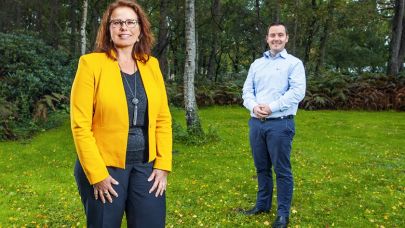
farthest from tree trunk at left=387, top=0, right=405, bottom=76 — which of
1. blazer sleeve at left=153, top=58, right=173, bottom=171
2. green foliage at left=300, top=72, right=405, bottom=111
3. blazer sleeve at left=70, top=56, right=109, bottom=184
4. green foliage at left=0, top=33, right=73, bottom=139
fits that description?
blazer sleeve at left=70, top=56, right=109, bottom=184

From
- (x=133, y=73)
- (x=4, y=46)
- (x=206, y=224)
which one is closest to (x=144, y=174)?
(x=133, y=73)

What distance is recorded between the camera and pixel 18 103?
45.8ft

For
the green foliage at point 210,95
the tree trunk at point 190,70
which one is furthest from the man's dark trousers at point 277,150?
the green foliage at point 210,95

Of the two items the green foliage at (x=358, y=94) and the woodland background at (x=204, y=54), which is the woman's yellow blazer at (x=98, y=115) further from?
the green foliage at (x=358, y=94)

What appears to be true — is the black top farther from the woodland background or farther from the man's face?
the woodland background

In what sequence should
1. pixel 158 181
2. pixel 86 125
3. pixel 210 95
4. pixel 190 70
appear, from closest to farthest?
pixel 86 125, pixel 158 181, pixel 190 70, pixel 210 95

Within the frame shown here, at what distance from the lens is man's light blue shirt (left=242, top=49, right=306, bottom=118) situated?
552cm

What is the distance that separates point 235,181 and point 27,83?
952 centimetres

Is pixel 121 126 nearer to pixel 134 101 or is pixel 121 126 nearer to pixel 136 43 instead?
pixel 134 101

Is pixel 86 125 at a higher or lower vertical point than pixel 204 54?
lower

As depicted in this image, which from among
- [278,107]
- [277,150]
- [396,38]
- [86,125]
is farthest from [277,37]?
[396,38]

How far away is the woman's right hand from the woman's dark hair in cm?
86

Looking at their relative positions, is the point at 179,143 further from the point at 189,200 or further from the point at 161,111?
the point at 161,111

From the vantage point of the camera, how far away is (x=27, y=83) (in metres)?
14.9
